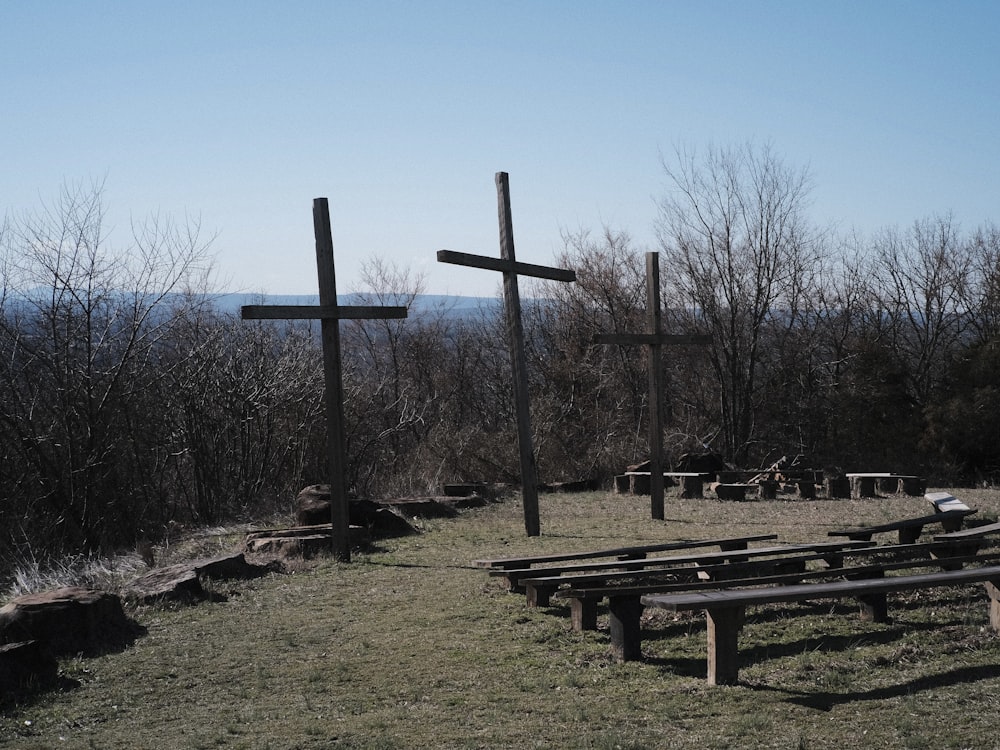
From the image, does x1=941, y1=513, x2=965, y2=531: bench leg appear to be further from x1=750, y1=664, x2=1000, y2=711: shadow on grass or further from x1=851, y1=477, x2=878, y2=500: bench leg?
x1=851, y1=477, x2=878, y2=500: bench leg

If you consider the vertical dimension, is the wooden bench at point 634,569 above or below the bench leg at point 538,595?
above

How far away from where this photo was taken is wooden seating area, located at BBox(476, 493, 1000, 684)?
527 cm

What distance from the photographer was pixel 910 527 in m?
9.31

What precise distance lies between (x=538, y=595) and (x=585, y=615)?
0.77 meters

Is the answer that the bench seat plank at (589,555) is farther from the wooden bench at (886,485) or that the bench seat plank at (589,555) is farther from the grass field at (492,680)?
the wooden bench at (886,485)

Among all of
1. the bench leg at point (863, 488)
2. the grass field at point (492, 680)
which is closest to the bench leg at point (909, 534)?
the grass field at point (492, 680)

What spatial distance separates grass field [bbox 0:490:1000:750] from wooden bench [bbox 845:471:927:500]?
8785 mm

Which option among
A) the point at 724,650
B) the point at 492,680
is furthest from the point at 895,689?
the point at 492,680

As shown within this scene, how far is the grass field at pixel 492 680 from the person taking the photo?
461 cm

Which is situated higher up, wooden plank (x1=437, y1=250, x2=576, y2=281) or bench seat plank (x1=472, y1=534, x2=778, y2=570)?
wooden plank (x1=437, y1=250, x2=576, y2=281)

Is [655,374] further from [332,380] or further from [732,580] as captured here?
[732,580]

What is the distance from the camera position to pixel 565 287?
27.5m

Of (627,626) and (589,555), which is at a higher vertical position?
(589,555)

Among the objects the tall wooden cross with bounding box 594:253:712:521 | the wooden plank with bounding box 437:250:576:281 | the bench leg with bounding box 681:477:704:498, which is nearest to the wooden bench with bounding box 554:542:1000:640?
the wooden plank with bounding box 437:250:576:281
